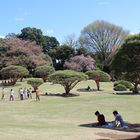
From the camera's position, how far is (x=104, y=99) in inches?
1791

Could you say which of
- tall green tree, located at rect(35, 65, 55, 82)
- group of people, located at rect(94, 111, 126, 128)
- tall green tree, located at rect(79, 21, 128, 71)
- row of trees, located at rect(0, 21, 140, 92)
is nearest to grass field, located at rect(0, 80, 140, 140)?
group of people, located at rect(94, 111, 126, 128)

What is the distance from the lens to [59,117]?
3136cm

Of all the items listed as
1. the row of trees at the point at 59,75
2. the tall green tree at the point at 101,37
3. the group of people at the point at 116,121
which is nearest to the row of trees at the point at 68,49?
the tall green tree at the point at 101,37

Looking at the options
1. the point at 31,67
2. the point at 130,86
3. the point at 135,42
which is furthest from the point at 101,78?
the point at 135,42

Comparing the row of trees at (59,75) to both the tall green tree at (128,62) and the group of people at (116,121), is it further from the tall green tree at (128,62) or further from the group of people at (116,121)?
the group of people at (116,121)

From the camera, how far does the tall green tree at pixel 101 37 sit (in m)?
105

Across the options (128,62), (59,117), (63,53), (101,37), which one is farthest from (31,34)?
Result: (128,62)

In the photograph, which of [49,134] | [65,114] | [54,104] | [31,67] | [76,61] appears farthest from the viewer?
[76,61]

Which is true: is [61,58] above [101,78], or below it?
above

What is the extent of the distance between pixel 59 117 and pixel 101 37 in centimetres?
7522

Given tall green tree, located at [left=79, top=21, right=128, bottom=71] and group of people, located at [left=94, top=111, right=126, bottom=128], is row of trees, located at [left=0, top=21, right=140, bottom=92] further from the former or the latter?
group of people, located at [left=94, top=111, right=126, bottom=128]

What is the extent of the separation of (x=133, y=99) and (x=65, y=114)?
46.6 feet

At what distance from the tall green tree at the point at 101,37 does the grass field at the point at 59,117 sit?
5860 cm

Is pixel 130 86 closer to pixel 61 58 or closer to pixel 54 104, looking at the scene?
pixel 54 104
